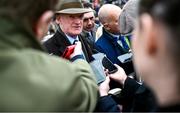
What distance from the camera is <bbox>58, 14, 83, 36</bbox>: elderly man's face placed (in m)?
3.79

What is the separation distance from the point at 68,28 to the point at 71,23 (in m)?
0.07

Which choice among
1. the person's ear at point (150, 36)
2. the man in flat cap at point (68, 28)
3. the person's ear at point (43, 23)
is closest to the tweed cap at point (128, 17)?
the man in flat cap at point (68, 28)

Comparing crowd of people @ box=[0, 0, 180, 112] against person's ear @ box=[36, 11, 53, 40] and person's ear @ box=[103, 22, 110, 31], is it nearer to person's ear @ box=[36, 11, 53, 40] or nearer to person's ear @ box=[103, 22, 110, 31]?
person's ear @ box=[36, 11, 53, 40]

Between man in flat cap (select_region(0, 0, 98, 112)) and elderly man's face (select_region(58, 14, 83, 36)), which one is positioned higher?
man in flat cap (select_region(0, 0, 98, 112))

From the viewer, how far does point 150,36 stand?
40.1 inches

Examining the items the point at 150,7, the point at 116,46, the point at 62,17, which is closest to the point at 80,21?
the point at 62,17

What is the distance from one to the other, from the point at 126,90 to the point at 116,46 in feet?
9.73

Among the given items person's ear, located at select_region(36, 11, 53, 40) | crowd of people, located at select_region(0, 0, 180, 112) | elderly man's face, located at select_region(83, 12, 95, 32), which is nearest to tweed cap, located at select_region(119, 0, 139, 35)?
elderly man's face, located at select_region(83, 12, 95, 32)

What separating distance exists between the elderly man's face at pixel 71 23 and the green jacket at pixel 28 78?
247cm

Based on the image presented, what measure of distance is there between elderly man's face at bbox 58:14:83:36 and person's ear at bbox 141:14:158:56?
275 cm

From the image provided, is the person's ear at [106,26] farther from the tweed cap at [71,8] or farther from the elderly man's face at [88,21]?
the tweed cap at [71,8]

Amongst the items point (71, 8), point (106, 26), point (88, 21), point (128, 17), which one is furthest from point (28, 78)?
point (88, 21)

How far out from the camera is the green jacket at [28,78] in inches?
49.7

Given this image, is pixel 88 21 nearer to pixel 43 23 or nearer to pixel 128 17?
pixel 128 17
